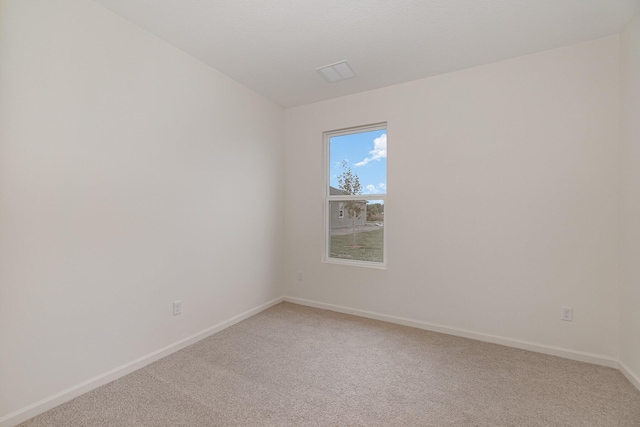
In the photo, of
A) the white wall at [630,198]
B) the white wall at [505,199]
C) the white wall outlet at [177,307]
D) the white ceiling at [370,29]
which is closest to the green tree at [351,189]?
the white wall at [505,199]

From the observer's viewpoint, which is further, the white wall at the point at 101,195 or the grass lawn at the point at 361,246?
the grass lawn at the point at 361,246

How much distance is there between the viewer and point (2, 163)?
5.02 ft

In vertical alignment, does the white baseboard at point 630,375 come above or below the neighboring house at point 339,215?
below

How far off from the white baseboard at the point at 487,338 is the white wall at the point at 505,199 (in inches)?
1.6

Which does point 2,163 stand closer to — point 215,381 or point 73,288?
point 73,288

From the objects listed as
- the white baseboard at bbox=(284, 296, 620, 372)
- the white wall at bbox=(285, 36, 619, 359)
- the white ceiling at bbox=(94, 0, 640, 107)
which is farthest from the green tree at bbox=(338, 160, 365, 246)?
the white ceiling at bbox=(94, 0, 640, 107)

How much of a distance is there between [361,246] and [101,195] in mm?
2579

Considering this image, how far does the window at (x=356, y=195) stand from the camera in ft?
10.9

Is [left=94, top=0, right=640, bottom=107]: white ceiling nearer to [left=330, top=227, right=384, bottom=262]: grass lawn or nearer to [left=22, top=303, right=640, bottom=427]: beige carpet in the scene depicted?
[left=330, top=227, right=384, bottom=262]: grass lawn

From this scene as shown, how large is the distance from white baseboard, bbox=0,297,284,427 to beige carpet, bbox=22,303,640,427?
0.17 ft

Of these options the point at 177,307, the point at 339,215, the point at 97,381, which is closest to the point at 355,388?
the point at 177,307

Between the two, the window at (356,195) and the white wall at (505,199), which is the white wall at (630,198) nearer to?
the white wall at (505,199)

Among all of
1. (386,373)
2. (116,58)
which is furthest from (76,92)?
(386,373)

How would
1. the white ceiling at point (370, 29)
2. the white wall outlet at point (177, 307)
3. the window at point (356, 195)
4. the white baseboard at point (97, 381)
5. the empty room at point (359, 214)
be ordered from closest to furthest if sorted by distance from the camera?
1. the white baseboard at point (97, 381)
2. the empty room at point (359, 214)
3. the white ceiling at point (370, 29)
4. the white wall outlet at point (177, 307)
5. the window at point (356, 195)
